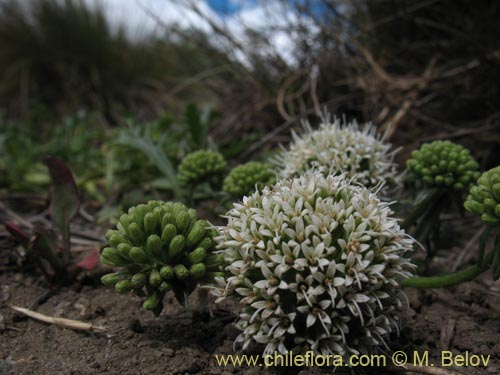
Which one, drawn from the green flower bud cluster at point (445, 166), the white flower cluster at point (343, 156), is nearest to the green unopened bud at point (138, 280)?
the white flower cluster at point (343, 156)

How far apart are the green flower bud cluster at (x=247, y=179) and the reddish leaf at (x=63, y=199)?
848 mm

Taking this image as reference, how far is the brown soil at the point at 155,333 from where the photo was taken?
1.93 metres

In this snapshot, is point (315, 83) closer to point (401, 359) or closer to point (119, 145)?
point (119, 145)

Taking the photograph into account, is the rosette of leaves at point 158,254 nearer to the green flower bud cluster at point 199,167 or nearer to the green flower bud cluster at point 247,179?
the green flower bud cluster at point 247,179

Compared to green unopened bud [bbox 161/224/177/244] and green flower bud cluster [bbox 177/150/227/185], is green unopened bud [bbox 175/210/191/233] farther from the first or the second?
green flower bud cluster [bbox 177/150/227/185]

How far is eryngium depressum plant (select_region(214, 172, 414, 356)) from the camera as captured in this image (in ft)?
5.72

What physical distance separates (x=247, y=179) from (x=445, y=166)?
1.00m

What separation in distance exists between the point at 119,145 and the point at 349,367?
9.09 ft

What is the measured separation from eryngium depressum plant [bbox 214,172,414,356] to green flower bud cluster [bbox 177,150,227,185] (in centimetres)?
113

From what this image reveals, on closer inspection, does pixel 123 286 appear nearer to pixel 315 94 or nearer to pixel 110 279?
pixel 110 279

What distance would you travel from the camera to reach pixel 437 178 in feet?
7.80

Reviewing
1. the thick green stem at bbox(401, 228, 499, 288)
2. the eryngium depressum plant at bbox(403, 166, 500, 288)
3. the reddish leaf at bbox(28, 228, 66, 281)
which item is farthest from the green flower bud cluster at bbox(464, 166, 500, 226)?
the reddish leaf at bbox(28, 228, 66, 281)

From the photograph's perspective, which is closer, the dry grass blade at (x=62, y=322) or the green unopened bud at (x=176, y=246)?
the green unopened bud at (x=176, y=246)

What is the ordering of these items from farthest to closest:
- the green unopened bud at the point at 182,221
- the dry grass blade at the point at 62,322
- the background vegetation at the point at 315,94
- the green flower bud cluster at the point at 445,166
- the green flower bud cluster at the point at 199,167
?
the background vegetation at the point at 315,94, the green flower bud cluster at the point at 199,167, the green flower bud cluster at the point at 445,166, the dry grass blade at the point at 62,322, the green unopened bud at the point at 182,221
